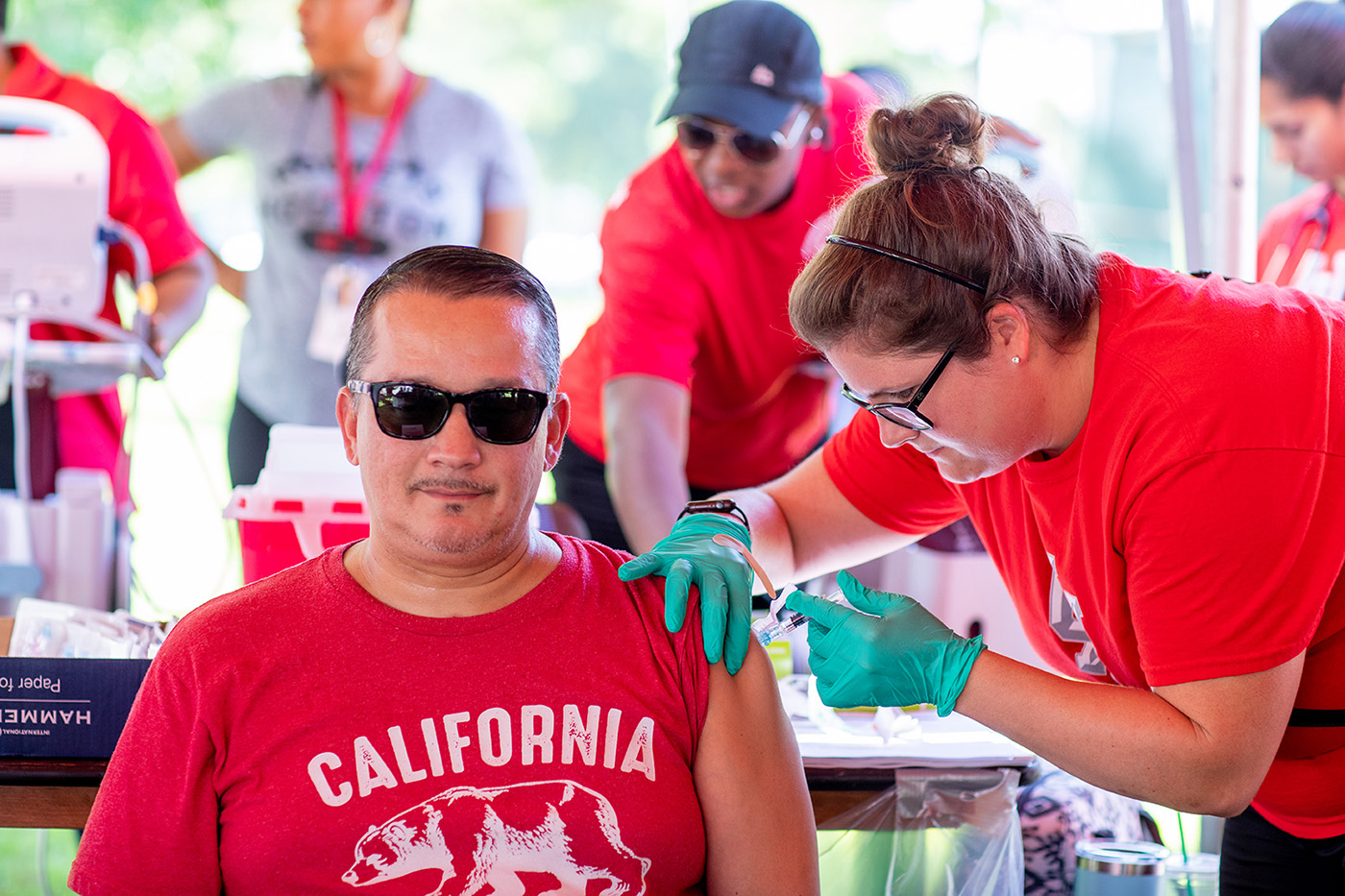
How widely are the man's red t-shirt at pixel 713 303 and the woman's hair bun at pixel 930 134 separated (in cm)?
78

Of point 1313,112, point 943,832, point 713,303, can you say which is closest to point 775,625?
point 943,832

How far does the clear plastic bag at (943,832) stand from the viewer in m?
1.72

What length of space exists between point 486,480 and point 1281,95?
8.57ft

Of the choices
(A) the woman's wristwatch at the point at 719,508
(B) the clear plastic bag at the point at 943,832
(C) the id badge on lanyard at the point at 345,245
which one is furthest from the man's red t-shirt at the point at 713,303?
(B) the clear plastic bag at the point at 943,832

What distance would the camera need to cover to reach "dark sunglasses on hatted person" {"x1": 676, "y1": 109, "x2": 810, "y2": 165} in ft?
7.92

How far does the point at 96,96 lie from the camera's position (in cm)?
312

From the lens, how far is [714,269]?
259 cm

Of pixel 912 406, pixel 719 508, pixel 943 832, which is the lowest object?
pixel 943 832

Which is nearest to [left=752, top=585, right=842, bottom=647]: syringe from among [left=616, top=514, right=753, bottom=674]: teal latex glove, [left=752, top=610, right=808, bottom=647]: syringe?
[left=752, top=610, right=808, bottom=647]: syringe

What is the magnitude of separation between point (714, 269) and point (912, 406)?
1197mm

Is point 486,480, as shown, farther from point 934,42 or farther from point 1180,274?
point 934,42

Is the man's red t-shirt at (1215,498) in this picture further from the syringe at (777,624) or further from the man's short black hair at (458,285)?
Result: the man's short black hair at (458,285)

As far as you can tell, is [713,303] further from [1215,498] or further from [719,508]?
[1215,498]

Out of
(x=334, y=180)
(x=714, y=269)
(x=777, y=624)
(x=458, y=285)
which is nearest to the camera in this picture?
(x=458, y=285)
